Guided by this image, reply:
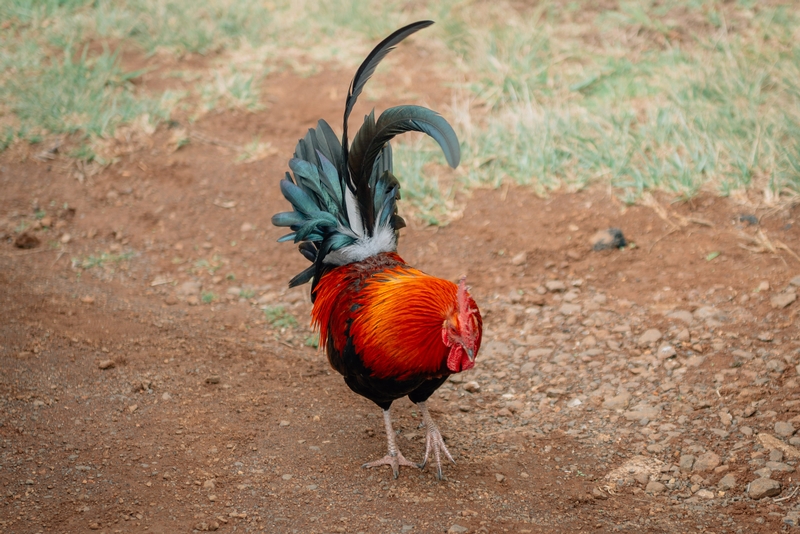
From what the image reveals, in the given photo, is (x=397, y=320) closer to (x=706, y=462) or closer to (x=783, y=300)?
(x=706, y=462)

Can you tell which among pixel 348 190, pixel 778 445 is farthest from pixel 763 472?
pixel 348 190

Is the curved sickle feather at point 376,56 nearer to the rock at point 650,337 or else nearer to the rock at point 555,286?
the rock at point 555,286

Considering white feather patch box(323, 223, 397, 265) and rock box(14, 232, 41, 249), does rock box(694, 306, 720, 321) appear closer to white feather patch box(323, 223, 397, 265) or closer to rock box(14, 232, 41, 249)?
white feather patch box(323, 223, 397, 265)

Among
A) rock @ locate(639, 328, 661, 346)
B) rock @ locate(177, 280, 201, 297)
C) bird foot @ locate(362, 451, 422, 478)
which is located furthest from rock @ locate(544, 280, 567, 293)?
rock @ locate(177, 280, 201, 297)

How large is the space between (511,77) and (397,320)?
4274 millimetres

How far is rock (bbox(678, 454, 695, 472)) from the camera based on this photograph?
142 inches

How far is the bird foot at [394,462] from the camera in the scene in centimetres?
364

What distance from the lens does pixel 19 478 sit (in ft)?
11.2

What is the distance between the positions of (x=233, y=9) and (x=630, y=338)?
20.2 ft

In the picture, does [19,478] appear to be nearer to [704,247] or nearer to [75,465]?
[75,465]

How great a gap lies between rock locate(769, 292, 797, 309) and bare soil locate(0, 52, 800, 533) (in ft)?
0.07

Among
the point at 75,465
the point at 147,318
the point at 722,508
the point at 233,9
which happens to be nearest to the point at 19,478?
the point at 75,465

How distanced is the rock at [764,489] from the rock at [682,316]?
132 centimetres

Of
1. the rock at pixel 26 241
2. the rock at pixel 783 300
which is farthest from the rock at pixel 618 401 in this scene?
the rock at pixel 26 241
